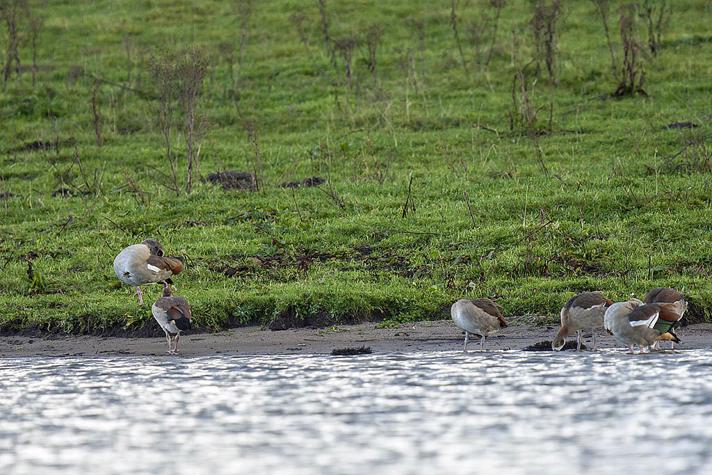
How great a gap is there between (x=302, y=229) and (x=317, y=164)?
14.3ft

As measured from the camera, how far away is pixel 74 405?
373 inches

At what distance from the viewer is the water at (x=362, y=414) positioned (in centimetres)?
758

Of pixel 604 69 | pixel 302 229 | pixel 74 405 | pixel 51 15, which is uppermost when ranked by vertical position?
pixel 51 15

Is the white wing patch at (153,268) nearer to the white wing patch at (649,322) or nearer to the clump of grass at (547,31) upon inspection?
the white wing patch at (649,322)

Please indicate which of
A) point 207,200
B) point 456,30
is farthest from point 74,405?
point 456,30

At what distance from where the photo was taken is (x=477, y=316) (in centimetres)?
1123

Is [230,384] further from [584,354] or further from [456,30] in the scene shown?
[456,30]

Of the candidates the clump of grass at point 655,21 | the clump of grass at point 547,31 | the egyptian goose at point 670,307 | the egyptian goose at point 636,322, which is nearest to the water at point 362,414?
the egyptian goose at point 636,322

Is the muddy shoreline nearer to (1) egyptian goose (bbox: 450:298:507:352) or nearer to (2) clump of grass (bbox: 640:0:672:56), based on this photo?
(1) egyptian goose (bbox: 450:298:507:352)

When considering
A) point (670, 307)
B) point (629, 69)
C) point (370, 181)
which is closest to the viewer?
point (670, 307)

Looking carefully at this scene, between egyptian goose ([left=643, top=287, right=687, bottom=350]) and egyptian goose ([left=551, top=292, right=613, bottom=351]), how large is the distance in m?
0.46

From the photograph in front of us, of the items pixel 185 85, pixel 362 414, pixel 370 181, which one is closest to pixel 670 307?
pixel 362 414

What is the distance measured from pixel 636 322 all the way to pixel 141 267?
5.41 meters

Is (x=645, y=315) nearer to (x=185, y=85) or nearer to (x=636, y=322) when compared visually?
(x=636, y=322)
